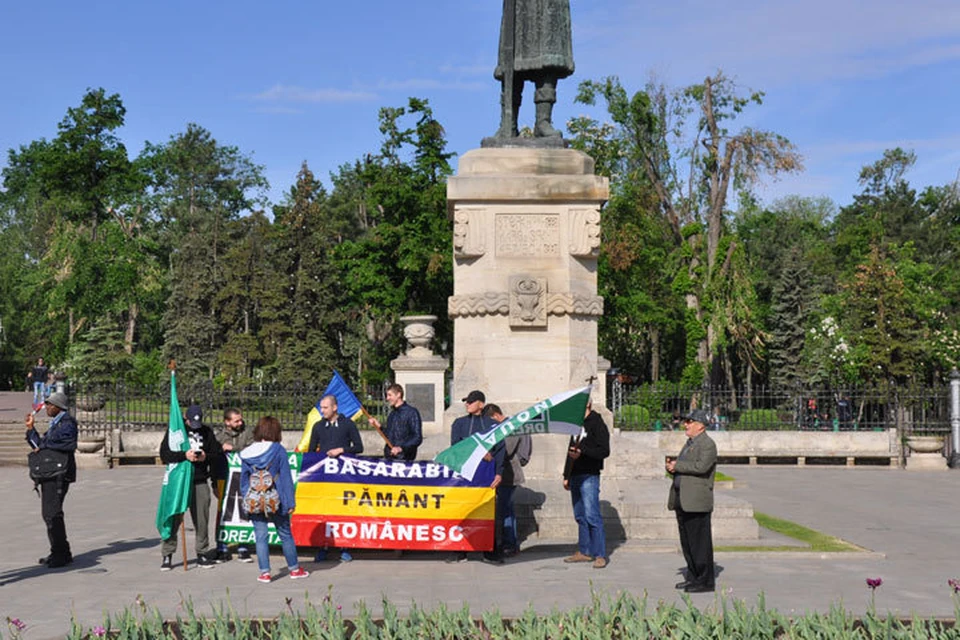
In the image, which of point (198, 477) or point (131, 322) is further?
point (131, 322)

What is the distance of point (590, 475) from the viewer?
1059cm

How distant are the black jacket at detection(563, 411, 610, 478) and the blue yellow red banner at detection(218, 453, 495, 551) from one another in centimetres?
104

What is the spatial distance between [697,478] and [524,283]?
4.75 m

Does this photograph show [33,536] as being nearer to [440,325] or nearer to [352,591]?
[352,591]

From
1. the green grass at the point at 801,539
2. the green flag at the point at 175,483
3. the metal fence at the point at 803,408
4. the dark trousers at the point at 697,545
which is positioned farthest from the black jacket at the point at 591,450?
the metal fence at the point at 803,408

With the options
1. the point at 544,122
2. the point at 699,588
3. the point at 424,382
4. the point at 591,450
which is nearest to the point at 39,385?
the point at 424,382

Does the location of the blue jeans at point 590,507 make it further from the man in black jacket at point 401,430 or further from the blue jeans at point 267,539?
the blue jeans at point 267,539

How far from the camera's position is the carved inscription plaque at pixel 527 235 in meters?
13.9

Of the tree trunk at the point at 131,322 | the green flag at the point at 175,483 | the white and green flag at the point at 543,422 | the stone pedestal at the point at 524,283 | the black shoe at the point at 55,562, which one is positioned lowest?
the black shoe at the point at 55,562

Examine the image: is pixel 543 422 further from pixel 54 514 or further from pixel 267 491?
pixel 54 514

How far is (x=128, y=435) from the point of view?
86.2 feet

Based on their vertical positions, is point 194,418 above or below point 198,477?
above

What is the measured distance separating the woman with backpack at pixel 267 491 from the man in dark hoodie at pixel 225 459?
1.21 m

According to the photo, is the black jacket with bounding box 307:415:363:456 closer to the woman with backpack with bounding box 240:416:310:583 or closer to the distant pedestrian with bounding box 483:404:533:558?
the woman with backpack with bounding box 240:416:310:583
